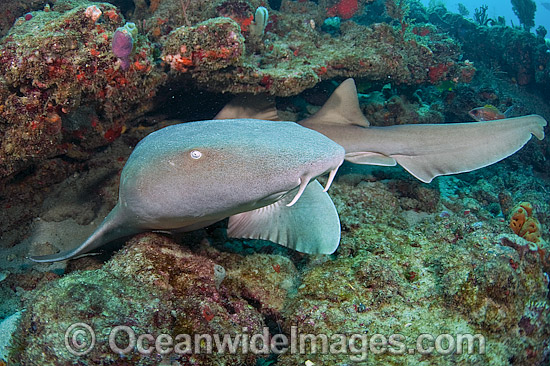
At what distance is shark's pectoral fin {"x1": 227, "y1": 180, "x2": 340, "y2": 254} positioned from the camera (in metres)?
2.85

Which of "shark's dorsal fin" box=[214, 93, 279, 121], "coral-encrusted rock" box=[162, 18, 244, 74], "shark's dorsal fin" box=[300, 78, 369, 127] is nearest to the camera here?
"coral-encrusted rock" box=[162, 18, 244, 74]

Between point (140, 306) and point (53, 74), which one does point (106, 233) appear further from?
point (53, 74)

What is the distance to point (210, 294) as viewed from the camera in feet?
7.68

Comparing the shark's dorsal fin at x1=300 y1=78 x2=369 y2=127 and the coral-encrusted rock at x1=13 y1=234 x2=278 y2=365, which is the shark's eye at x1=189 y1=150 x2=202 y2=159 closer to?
the coral-encrusted rock at x1=13 y1=234 x2=278 y2=365

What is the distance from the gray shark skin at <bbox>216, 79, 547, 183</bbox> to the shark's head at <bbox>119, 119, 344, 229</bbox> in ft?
8.80

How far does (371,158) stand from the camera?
4551mm

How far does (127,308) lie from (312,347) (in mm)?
1343

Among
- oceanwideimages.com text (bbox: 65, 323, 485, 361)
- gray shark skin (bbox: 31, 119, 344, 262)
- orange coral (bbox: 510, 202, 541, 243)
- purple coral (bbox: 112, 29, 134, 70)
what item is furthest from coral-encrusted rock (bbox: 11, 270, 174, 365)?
orange coral (bbox: 510, 202, 541, 243)

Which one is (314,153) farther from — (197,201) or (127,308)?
(127,308)

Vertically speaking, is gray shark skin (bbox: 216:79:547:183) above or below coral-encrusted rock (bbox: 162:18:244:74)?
below

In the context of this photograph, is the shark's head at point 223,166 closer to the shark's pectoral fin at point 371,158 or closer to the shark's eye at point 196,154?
the shark's eye at point 196,154

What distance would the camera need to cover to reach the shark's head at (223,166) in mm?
1818

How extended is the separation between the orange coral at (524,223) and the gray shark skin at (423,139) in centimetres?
112
